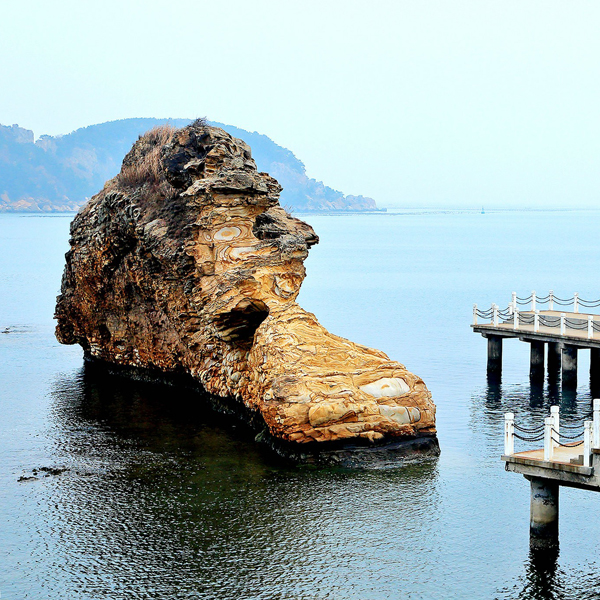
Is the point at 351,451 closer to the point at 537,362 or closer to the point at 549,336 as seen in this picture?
the point at 549,336

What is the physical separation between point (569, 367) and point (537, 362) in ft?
7.54

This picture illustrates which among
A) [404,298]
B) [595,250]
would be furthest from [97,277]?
[595,250]

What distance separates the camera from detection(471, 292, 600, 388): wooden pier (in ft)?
142

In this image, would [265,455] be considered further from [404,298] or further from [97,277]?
[404,298]

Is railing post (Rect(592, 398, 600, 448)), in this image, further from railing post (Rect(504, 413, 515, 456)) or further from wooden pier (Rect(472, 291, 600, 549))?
railing post (Rect(504, 413, 515, 456))

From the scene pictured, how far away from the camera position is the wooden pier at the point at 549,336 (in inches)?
1708

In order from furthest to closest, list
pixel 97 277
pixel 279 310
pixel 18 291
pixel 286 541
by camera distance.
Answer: pixel 18 291, pixel 97 277, pixel 279 310, pixel 286 541

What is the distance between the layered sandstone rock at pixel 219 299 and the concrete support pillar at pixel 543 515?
8746mm

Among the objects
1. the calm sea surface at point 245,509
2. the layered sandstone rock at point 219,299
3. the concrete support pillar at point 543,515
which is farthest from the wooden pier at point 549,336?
the concrete support pillar at point 543,515

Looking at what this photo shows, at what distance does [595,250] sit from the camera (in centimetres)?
15688

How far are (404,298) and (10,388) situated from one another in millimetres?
45505

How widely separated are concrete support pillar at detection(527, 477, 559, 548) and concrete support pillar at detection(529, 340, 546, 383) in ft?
72.1

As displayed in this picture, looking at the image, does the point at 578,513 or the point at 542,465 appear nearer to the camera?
the point at 542,465

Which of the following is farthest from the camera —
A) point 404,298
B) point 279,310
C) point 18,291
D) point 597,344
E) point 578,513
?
point 18,291
